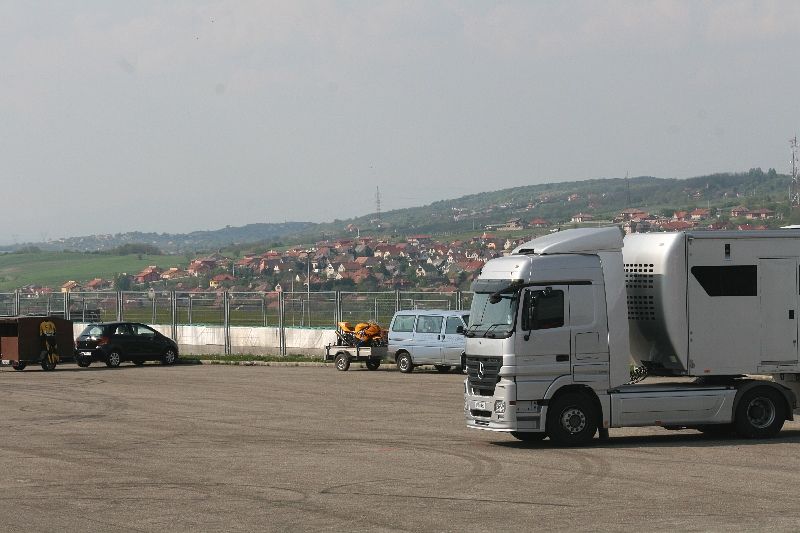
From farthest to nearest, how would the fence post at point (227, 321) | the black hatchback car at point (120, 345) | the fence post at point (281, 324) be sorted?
the fence post at point (227, 321) < the fence post at point (281, 324) < the black hatchback car at point (120, 345)

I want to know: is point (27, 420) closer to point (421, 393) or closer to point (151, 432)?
point (151, 432)

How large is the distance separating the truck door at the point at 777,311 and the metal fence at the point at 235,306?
18.6 m

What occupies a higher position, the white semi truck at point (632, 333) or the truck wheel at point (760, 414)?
the white semi truck at point (632, 333)

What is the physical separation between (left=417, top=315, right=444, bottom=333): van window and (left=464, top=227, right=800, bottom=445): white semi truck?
18.2 m

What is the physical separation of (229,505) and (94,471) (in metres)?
3.67

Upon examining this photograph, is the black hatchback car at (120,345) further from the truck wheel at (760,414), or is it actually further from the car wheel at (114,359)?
the truck wheel at (760,414)

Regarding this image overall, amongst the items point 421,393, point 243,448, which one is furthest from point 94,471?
point 421,393

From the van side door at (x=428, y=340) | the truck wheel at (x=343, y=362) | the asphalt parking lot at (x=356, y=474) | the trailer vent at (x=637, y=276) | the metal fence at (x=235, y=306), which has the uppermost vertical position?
the trailer vent at (x=637, y=276)

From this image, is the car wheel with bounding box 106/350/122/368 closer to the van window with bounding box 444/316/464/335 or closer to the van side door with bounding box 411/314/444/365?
the van side door with bounding box 411/314/444/365

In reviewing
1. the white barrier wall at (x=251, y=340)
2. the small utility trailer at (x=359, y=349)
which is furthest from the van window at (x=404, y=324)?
the white barrier wall at (x=251, y=340)

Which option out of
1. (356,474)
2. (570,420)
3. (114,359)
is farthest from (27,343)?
(356,474)

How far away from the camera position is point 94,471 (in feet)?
56.2

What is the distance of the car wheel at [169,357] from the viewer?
156ft

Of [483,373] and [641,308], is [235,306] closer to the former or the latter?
[483,373]
